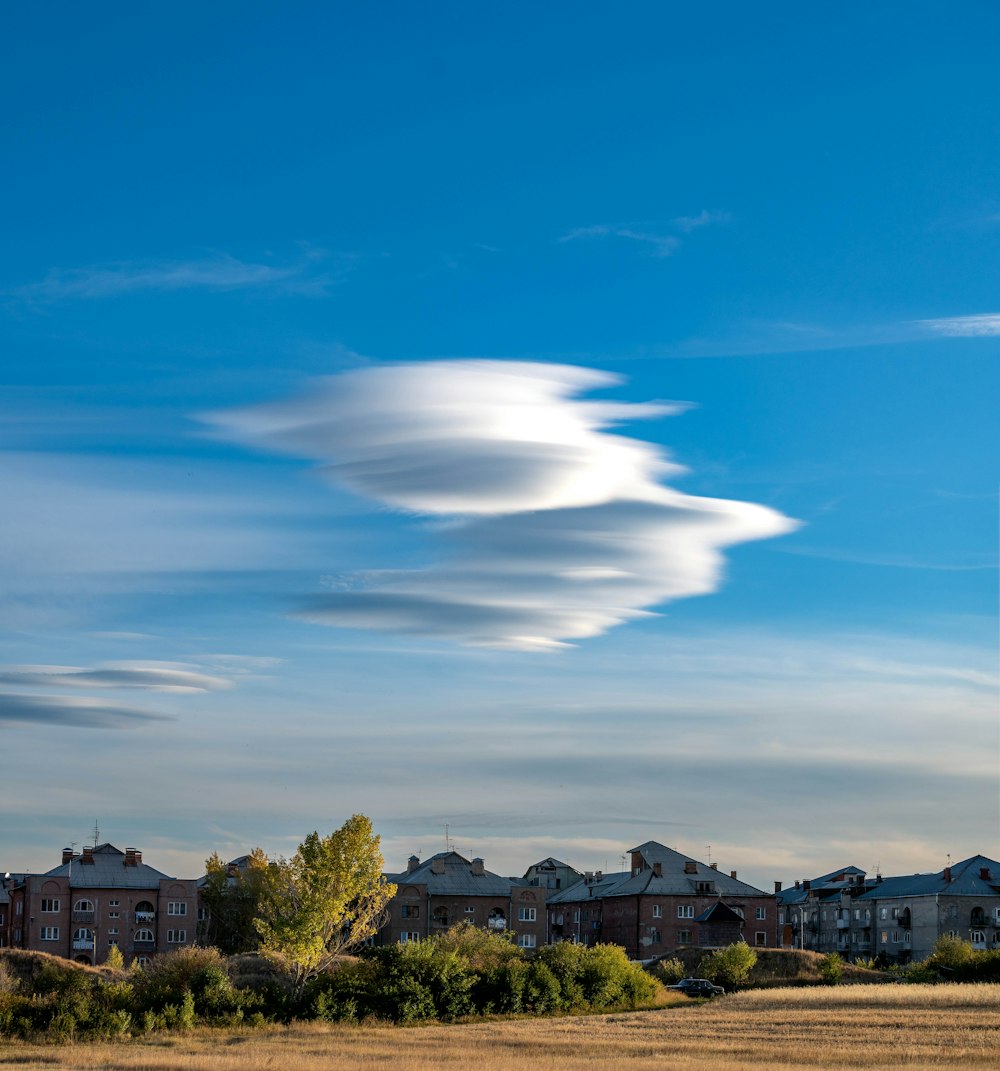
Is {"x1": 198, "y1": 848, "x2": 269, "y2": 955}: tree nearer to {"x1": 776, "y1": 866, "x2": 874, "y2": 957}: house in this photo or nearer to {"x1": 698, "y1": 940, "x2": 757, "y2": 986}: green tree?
{"x1": 698, "y1": 940, "x2": 757, "y2": 986}: green tree

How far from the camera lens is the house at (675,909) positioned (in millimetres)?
124562

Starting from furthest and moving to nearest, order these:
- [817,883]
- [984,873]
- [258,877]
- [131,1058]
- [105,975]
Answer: [817,883], [984,873], [258,877], [105,975], [131,1058]

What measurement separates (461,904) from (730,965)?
3367 cm

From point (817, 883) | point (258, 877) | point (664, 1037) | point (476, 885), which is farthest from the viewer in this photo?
point (817, 883)

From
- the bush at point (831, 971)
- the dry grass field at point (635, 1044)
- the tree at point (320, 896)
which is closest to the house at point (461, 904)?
the bush at point (831, 971)

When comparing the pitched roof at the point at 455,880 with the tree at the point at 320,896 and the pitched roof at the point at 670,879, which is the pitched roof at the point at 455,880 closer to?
the pitched roof at the point at 670,879

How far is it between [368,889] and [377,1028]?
11.8 m

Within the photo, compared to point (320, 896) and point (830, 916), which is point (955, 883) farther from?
point (320, 896)

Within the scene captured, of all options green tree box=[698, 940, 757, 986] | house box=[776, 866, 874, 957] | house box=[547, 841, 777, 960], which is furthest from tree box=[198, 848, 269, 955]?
house box=[776, 866, 874, 957]

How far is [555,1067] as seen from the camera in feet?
157

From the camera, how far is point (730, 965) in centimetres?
9938

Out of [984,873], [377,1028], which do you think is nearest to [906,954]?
[984,873]

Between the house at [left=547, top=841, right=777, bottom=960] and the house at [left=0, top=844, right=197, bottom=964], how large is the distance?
3724 centimetres

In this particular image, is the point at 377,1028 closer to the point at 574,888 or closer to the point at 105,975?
the point at 105,975
